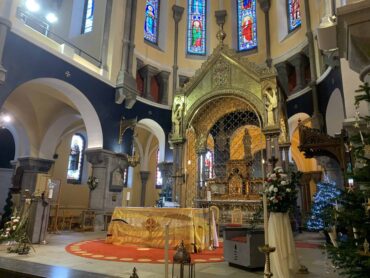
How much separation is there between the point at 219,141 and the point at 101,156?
4.53 metres

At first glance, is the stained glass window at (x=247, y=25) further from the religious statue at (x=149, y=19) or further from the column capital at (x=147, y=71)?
the column capital at (x=147, y=71)

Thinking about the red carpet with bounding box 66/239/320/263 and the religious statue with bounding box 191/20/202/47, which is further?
the religious statue with bounding box 191/20/202/47

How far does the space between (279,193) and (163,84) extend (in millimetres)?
11455

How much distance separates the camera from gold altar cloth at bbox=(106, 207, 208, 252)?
248 inches

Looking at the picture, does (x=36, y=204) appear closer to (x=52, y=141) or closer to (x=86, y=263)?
(x=86, y=263)

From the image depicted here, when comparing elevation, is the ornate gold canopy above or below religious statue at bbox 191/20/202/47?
below

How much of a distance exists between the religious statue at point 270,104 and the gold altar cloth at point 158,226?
3.74 meters

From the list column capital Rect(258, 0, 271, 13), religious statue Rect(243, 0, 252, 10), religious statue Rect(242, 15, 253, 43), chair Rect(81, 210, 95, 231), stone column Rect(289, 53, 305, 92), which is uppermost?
religious statue Rect(243, 0, 252, 10)

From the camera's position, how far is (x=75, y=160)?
15.1m

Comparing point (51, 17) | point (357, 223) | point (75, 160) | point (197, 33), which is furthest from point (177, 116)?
point (357, 223)

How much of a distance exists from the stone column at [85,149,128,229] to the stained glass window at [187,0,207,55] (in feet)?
25.5

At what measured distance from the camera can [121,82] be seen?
11555 millimetres

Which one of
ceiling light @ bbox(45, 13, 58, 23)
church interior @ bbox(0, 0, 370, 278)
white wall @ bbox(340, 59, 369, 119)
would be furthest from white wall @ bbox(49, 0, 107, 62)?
white wall @ bbox(340, 59, 369, 119)

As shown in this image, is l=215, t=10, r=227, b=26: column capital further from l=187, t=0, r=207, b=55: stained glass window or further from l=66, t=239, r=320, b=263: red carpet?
l=66, t=239, r=320, b=263: red carpet
